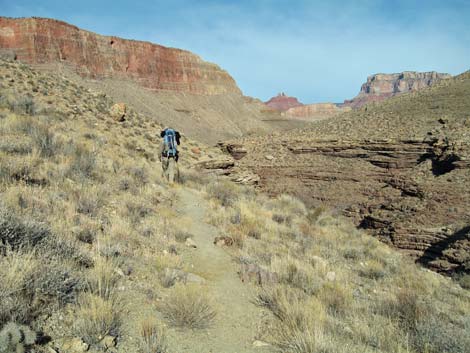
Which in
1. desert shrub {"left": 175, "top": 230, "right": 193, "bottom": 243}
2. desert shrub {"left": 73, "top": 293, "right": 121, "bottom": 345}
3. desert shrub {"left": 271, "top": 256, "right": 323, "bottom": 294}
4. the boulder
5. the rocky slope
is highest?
the rocky slope

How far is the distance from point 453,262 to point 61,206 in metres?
10.5

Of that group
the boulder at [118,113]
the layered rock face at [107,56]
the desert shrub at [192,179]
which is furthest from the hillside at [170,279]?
the layered rock face at [107,56]

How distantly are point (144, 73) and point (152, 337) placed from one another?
248 ft

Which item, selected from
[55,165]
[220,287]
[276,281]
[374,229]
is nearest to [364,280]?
[276,281]

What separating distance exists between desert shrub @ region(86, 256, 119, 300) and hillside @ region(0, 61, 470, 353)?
0.05 ft

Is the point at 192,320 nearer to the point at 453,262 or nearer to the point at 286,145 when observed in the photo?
the point at 453,262

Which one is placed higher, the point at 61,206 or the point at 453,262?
the point at 61,206

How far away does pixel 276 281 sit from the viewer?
5.23 metres

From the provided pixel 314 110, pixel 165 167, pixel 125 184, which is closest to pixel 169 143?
pixel 165 167

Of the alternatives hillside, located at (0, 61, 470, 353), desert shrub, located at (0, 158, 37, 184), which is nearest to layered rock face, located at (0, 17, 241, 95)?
hillside, located at (0, 61, 470, 353)

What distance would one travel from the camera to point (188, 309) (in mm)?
3691

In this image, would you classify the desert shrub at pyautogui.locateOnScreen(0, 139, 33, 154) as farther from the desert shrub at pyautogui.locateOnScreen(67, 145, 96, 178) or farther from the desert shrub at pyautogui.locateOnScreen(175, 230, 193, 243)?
the desert shrub at pyautogui.locateOnScreen(175, 230, 193, 243)

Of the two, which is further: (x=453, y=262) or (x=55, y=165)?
(x=453, y=262)

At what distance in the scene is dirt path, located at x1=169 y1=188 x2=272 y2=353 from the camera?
3.44 m
